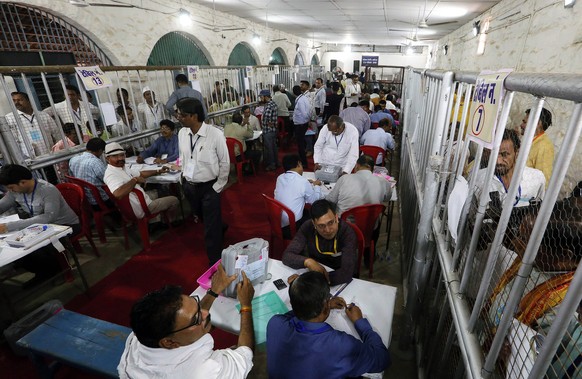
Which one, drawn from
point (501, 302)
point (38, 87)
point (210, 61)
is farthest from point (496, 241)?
point (210, 61)

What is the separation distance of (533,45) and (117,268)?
20.7ft

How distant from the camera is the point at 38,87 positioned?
5.02 m

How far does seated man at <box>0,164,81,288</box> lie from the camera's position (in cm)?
263

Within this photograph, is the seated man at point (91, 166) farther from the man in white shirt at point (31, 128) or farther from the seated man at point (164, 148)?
the seated man at point (164, 148)

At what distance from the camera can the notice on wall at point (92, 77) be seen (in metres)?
3.60

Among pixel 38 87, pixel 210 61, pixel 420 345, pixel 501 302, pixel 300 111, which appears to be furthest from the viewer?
pixel 210 61

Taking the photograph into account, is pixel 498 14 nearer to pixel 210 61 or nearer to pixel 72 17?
pixel 210 61

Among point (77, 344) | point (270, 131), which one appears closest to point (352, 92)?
point (270, 131)

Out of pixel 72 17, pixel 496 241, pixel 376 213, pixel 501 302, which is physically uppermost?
pixel 72 17

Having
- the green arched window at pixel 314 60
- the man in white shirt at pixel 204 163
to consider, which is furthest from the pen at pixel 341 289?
the green arched window at pixel 314 60

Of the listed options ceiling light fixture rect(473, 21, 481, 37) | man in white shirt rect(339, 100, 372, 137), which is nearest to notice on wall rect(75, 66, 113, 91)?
man in white shirt rect(339, 100, 372, 137)

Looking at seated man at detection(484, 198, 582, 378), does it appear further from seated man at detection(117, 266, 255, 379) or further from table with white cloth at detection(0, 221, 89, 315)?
table with white cloth at detection(0, 221, 89, 315)

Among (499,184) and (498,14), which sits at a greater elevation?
(498,14)

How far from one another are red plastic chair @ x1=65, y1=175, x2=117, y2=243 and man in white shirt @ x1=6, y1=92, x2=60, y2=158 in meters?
0.50
